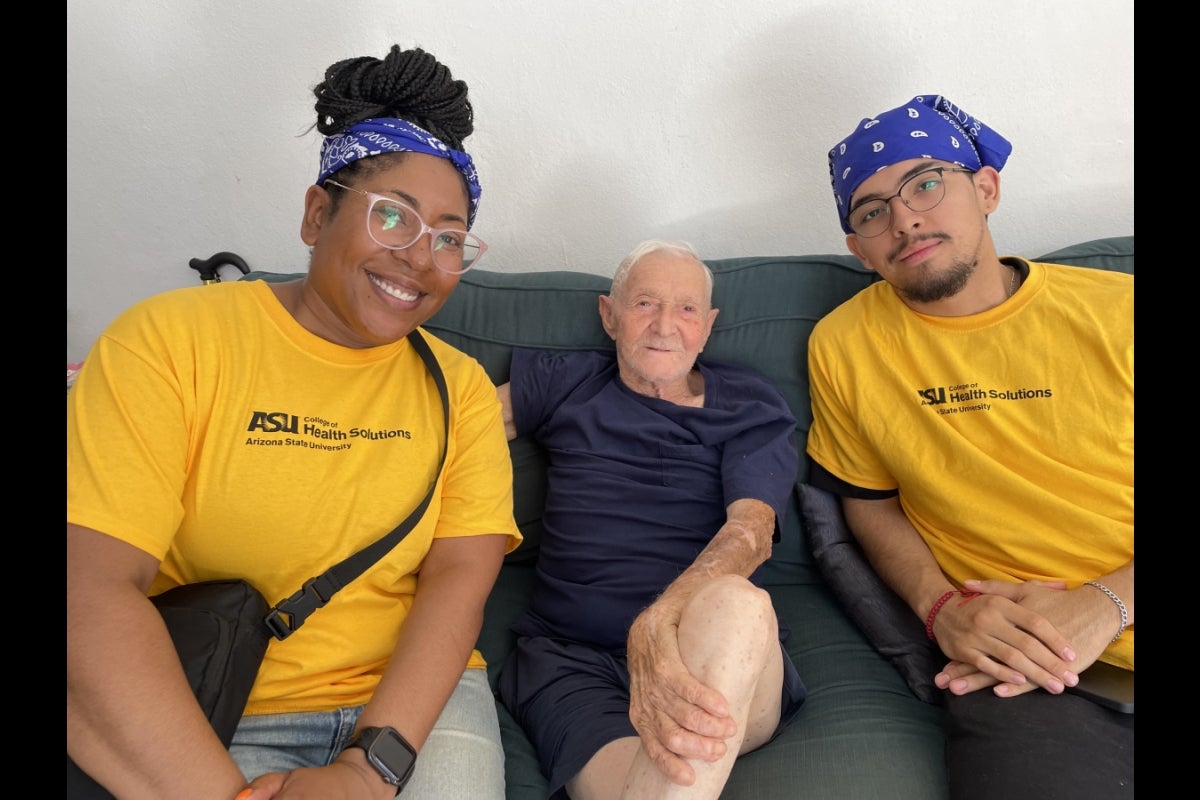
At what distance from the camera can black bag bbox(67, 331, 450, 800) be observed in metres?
1.11

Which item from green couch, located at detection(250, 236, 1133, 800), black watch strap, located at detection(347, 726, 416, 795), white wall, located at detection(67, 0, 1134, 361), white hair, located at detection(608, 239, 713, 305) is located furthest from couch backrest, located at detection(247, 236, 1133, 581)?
black watch strap, located at detection(347, 726, 416, 795)

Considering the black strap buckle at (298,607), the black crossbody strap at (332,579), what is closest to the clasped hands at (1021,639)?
the black crossbody strap at (332,579)

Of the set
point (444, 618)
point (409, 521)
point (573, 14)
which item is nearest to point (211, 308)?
point (409, 521)

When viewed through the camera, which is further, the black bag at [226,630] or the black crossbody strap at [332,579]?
the black crossbody strap at [332,579]

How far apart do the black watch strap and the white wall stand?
1.49 m

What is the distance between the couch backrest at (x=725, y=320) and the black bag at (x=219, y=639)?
2.61 feet

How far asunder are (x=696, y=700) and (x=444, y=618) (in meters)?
0.47

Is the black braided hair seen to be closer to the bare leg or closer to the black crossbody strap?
the black crossbody strap

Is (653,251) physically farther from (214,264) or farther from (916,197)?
(214,264)

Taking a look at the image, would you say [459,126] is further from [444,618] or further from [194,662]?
[194,662]

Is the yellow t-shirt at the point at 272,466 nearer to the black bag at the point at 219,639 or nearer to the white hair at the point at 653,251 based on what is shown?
the black bag at the point at 219,639

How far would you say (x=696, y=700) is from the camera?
42.8 inches

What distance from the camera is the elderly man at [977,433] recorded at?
1.41 meters

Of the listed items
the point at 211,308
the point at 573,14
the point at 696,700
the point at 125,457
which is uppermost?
the point at 573,14
